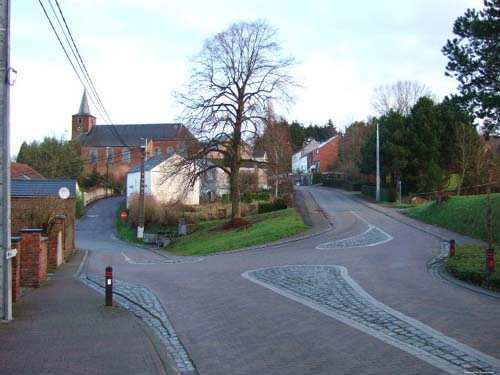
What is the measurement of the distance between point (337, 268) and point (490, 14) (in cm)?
879

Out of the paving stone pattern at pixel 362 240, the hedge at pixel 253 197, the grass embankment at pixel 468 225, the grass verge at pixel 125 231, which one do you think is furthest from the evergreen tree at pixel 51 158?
the paving stone pattern at pixel 362 240

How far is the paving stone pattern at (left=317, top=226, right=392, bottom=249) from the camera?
2553cm

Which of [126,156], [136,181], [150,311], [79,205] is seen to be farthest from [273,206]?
[126,156]

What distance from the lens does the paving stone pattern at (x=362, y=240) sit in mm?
25531

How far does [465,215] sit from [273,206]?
65.2 ft

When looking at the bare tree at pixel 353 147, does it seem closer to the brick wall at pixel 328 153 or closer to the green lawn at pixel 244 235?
the brick wall at pixel 328 153

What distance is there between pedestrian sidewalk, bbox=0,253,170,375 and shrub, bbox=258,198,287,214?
3613 cm

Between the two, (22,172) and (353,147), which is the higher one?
(353,147)

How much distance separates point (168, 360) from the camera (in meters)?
7.14

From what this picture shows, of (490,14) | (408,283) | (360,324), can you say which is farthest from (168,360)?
(490,14)

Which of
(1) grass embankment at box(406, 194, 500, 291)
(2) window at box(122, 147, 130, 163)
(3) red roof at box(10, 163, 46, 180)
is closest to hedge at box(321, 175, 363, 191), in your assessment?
(1) grass embankment at box(406, 194, 500, 291)

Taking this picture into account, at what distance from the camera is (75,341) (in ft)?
26.2

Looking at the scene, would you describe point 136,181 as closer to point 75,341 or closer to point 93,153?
point 93,153

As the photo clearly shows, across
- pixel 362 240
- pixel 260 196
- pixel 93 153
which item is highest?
pixel 93 153
